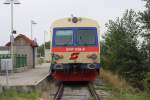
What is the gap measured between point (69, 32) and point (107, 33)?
12.9m

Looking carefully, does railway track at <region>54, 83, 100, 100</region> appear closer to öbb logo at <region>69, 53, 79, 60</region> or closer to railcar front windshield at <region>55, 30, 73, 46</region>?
öbb logo at <region>69, 53, 79, 60</region>

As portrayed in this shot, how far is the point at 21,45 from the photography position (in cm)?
3578

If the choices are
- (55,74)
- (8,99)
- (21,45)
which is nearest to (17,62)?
(21,45)

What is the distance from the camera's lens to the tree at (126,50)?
2692 centimetres

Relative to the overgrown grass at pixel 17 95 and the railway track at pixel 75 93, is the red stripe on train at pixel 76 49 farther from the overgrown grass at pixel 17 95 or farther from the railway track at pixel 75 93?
the overgrown grass at pixel 17 95

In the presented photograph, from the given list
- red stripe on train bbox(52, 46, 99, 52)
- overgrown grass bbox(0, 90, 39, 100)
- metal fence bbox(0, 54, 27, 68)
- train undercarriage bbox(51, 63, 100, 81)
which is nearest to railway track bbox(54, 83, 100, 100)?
train undercarriage bbox(51, 63, 100, 81)

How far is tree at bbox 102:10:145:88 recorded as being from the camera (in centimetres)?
2692

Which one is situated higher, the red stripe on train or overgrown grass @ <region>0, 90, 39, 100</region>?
the red stripe on train

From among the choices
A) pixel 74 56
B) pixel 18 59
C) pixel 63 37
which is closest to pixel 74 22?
pixel 63 37

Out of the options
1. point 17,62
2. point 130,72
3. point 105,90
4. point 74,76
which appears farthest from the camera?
point 17,62

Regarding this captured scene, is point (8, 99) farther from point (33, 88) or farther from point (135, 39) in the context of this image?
point (135, 39)

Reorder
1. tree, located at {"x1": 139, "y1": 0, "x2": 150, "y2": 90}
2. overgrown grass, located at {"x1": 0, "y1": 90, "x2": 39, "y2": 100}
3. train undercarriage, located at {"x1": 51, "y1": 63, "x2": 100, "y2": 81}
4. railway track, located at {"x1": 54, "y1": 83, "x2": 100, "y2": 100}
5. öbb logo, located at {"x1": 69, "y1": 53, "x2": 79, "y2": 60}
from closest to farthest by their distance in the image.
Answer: overgrown grass, located at {"x1": 0, "y1": 90, "x2": 39, "y2": 100}
railway track, located at {"x1": 54, "y1": 83, "x2": 100, "y2": 100}
train undercarriage, located at {"x1": 51, "y1": 63, "x2": 100, "y2": 81}
öbb logo, located at {"x1": 69, "y1": 53, "x2": 79, "y2": 60}
tree, located at {"x1": 139, "y1": 0, "x2": 150, "y2": 90}

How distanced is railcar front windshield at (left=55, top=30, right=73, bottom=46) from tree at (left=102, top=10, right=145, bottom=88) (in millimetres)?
5675

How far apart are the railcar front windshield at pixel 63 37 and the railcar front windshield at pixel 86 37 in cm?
40
